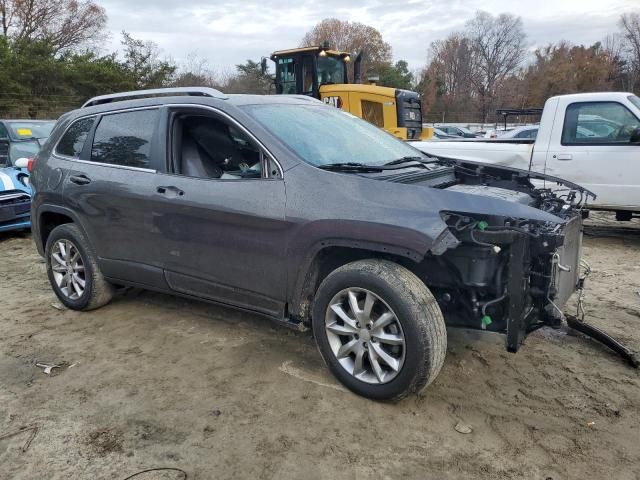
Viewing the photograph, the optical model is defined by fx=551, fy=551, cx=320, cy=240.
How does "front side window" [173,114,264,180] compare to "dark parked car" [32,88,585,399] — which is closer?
"dark parked car" [32,88,585,399]

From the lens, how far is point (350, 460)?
2758 mm

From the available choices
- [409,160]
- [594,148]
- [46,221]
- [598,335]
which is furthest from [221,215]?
[594,148]

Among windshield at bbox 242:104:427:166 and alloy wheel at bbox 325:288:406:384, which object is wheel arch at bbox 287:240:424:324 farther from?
windshield at bbox 242:104:427:166

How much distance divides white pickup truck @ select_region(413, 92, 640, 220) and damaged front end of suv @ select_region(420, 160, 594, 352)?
3737 millimetres

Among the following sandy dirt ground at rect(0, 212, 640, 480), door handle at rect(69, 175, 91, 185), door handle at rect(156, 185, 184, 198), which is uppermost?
door handle at rect(69, 175, 91, 185)

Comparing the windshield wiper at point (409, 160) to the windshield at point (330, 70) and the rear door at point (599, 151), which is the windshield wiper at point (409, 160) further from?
the windshield at point (330, 70)

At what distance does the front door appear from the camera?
355 cm

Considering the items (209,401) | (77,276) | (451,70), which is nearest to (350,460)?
(209,401)

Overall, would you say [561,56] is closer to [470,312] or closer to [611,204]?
[611,204]

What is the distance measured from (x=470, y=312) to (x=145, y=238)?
96.6 inches

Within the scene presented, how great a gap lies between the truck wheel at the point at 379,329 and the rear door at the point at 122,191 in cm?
157

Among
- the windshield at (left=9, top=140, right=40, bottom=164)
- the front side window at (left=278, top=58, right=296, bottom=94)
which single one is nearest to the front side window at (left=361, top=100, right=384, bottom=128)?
the front side window at (left=278, top=58, right=296, bottom=94)

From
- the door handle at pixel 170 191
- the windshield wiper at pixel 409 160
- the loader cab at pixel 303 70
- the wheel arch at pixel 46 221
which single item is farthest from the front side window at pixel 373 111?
the door handle at pixel 170 191

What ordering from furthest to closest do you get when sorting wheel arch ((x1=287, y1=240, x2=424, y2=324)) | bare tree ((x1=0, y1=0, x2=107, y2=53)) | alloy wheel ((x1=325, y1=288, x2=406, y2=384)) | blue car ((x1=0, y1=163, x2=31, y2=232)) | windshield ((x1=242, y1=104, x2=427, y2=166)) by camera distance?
bare tree ((x1=0, y1=0, x2=107, y2=53)) → blue car ((x1=0, y1=163, x2=31, y2=232)) → windshield ((x1=242, y1=104, x2=427, y2=166)) → wheel arch ((x1=287, y1=240, x2=424, y2=324)) → alloy wheel ((x1=325, y1=288, x2=406, y2=384))
